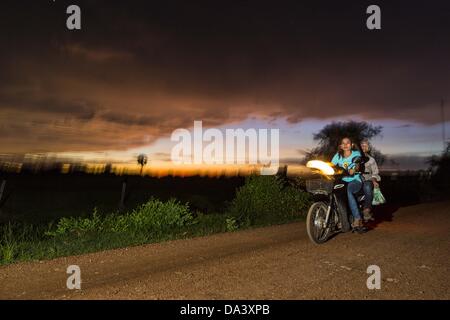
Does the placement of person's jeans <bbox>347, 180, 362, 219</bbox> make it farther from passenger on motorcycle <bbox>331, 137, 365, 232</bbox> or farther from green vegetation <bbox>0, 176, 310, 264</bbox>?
green vegetation <bbox>0, 176, 310, 264</bbox>

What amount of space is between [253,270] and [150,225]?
5.62m

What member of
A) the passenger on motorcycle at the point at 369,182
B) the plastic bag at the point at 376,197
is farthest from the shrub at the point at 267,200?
the passenger on motorcycle at the point at 369,182

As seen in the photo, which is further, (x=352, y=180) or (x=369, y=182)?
(x=369, y=182)

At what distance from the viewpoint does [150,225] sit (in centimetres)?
1180

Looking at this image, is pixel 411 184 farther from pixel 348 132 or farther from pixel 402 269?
pixel 402 269

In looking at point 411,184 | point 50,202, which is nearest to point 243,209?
point 50,202

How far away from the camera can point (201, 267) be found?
279 inches

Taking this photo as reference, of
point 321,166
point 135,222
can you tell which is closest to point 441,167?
point 321,166

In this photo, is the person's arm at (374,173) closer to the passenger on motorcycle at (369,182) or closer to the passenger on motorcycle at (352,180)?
the passenger on motorcycle at (369,182)

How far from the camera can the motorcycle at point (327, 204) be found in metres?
9.17

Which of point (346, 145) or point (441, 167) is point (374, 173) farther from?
point (441, 167)

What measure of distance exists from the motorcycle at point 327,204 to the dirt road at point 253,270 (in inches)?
10.9

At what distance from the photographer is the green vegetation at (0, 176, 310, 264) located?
895 cm
